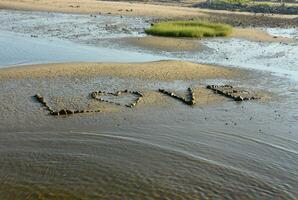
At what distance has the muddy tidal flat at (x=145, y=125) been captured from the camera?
11518 mm

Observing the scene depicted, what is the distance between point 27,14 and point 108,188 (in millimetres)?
43206

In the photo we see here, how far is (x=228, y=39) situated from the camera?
38.2 meters

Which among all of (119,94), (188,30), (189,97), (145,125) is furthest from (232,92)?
(188,30)

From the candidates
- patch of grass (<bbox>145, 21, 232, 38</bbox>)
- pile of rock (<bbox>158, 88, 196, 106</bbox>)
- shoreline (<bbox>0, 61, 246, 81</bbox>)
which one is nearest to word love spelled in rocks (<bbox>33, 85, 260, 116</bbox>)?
pile of rock (<bbox>158, 88, 196, 106</bbox>)

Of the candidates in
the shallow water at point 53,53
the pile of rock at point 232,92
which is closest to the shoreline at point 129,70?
the shallow water at point 53,53

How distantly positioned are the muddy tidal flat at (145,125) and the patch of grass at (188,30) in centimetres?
761

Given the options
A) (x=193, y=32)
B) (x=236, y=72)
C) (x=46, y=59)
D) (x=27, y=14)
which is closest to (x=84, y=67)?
(x=46, y=59)

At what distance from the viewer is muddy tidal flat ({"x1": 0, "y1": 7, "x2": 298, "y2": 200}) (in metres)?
11.5

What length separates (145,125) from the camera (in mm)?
15672

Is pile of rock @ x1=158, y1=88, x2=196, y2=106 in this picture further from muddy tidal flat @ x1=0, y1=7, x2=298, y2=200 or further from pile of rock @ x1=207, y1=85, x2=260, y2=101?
pile of rock @ x1=207, y1=85, x2=260, y2=101

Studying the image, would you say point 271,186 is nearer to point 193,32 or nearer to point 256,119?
point 256,119

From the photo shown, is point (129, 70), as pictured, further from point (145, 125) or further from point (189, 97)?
point (145, 125)

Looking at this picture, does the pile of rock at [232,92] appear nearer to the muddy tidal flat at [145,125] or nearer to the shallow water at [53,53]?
the muddy tidal flat at [145,125]

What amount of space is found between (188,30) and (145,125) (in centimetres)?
2373
